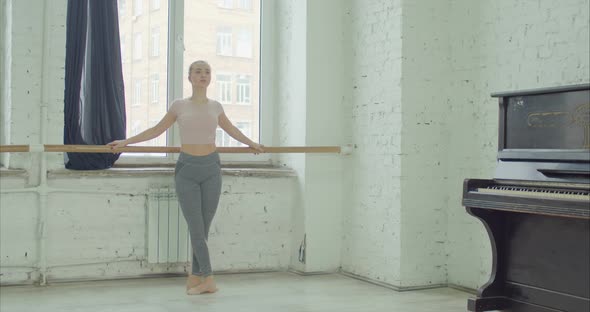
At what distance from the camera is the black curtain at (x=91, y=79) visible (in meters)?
4.71

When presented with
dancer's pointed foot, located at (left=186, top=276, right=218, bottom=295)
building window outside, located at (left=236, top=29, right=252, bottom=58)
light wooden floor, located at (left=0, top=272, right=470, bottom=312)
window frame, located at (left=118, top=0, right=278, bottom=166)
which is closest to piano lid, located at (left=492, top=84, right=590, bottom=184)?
light wooden floor, located at (left=0, top=272, right=470, bottom=312)

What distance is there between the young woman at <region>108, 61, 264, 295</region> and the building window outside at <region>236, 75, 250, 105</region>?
1024mm

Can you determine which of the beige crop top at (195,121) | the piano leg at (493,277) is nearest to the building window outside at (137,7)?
the beige crop top at (195,121)

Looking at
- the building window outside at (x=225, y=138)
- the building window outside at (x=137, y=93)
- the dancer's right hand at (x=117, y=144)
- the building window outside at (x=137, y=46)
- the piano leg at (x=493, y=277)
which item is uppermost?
the building window outside at (x=137, y=46)

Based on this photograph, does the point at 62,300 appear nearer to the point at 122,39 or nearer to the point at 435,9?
the point at 122,39

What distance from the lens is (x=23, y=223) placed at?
4574mm

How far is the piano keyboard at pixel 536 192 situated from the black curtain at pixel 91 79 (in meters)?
2.57

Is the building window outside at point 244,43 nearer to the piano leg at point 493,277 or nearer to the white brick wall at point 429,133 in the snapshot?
the white brick wall at point 429,133

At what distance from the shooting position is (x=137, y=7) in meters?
5.12

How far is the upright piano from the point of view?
11.1ft

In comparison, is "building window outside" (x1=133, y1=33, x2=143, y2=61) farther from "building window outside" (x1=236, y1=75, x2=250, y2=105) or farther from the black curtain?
"building window outside" (x1=236, y1=75, x2=250, y2=105)

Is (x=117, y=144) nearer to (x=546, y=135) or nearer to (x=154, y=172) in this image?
(x=154, y=172)

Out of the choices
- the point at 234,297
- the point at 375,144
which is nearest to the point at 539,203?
the point at 375,144

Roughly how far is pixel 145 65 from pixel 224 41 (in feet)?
2.20
